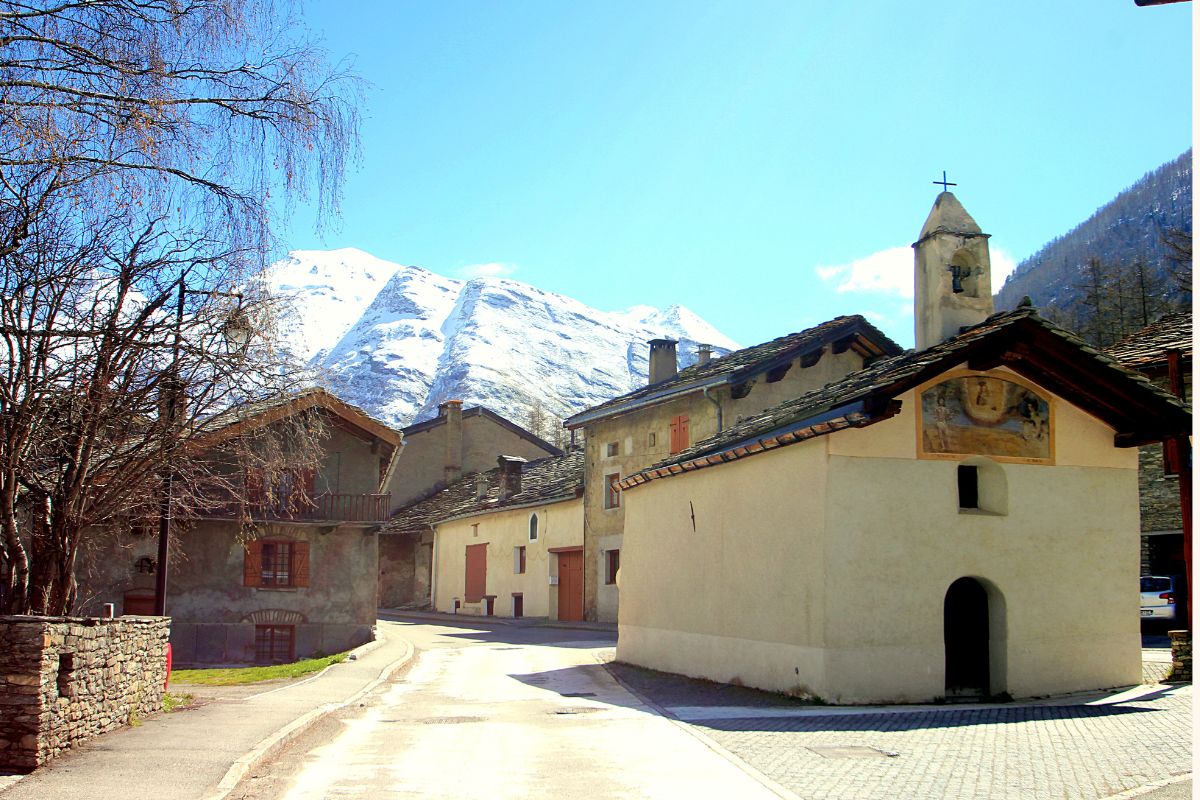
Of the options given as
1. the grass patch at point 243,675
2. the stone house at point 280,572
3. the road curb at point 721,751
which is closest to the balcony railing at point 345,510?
the stone house at point 280,572

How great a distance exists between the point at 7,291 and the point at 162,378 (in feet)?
5.63

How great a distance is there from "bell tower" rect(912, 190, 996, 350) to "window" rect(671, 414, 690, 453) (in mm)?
13020

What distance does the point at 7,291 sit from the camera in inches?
367

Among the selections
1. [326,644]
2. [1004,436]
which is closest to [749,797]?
[1004,436]

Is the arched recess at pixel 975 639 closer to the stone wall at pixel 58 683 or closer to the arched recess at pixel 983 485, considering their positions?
the arched recess at pixel 983 485

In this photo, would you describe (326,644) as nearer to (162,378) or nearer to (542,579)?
(542,579)

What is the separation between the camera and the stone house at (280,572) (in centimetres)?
2728

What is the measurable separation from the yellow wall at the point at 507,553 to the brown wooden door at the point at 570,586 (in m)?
0.35

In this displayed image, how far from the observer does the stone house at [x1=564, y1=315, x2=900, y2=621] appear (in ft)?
93.1

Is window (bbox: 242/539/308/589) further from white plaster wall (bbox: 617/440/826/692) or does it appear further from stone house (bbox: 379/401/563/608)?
stone house (bbox: 379/401/563/608)

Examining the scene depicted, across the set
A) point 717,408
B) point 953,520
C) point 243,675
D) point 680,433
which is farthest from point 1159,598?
point 243,675

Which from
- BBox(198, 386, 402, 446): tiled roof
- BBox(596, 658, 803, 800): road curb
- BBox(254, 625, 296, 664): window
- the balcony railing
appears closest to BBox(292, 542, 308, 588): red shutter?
the balcony railing

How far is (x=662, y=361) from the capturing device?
1395 inches

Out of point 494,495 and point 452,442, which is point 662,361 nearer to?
point 494,495
